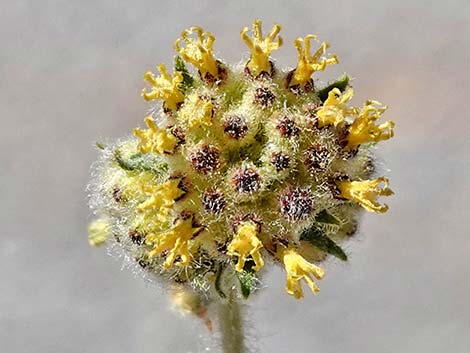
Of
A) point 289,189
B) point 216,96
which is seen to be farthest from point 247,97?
point 289,189

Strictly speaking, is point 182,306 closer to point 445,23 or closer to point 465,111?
point 465,111

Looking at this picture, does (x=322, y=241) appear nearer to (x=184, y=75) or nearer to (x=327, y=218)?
(x=327, y=218)

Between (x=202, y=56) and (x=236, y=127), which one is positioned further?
(x=202, y=56)

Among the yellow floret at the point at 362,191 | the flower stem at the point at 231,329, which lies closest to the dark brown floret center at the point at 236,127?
the yellow floret at the point at 362,191

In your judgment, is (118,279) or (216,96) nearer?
(216,96)

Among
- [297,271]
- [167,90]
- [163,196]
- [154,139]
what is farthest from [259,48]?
[297,271]

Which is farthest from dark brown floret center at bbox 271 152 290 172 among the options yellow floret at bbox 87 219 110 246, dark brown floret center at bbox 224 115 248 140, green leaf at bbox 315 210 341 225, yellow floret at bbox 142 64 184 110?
yellow floret at bbox 87 219 110 246
